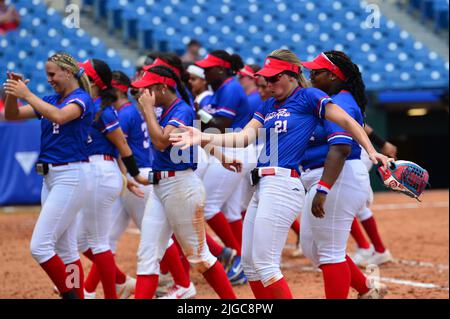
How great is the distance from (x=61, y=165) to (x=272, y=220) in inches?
60.7

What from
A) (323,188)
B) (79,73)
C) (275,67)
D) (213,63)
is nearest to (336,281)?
(323,188)

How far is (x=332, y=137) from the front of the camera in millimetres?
5008

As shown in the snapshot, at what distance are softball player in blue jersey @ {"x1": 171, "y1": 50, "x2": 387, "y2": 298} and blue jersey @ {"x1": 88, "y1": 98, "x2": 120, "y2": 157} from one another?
1.29m

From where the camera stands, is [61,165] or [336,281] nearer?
[336,281]

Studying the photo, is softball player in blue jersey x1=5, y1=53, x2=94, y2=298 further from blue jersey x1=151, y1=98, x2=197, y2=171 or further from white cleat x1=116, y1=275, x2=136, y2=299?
white cleat x1=116, y1=275, x2=136, y2=299

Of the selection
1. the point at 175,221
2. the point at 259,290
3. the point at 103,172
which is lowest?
the point at 259,290

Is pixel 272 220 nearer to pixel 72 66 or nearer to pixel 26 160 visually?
pixel 72 66

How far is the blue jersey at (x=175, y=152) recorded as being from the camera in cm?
529

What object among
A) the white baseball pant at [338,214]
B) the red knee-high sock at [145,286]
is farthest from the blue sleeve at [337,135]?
the red knee-high sock at [145,286]

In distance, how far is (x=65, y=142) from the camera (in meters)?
5.41

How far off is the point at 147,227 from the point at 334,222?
4.05 ft

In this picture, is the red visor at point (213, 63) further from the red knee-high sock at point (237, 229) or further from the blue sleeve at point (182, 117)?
the blue sleeve at point (182, 117)
